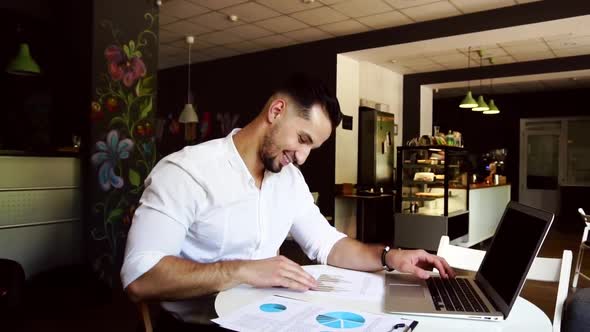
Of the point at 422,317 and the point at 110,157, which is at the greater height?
the point at 110,157

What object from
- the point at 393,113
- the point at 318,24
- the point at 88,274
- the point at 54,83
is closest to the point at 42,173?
the point at 88,274

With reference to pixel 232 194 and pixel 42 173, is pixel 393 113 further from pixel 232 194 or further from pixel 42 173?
pixel 232 194

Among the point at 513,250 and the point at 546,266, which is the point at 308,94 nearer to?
the point at 513,250

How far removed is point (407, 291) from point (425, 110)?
8591 mm

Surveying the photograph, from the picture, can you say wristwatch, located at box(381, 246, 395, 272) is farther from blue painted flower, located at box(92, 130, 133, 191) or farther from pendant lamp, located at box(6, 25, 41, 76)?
pendant lamp, located at box(6, 25, 41, 76)

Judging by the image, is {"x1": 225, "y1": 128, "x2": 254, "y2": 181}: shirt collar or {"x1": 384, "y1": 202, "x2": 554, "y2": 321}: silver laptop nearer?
{"x1": 384, "y1": 202, "x2": 554, "y2": 321}: silver laptop

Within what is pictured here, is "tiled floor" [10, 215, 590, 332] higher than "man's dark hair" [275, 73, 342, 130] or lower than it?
lower

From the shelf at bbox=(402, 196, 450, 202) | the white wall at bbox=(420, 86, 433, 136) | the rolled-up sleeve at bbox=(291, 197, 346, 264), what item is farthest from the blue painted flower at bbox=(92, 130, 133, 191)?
the white wall at bbox=(420, 86, 433, 136)

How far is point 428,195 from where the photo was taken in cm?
647

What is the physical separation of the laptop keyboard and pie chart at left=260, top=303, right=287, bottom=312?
401mm

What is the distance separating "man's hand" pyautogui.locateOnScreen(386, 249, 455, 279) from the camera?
157 cm

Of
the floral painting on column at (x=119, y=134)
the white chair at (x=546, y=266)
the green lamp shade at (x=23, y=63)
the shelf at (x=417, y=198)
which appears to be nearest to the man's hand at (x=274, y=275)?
the white chair at (x=546, y=266)

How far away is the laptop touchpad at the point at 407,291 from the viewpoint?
52.2 inches

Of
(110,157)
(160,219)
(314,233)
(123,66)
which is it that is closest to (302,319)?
(160,219)
